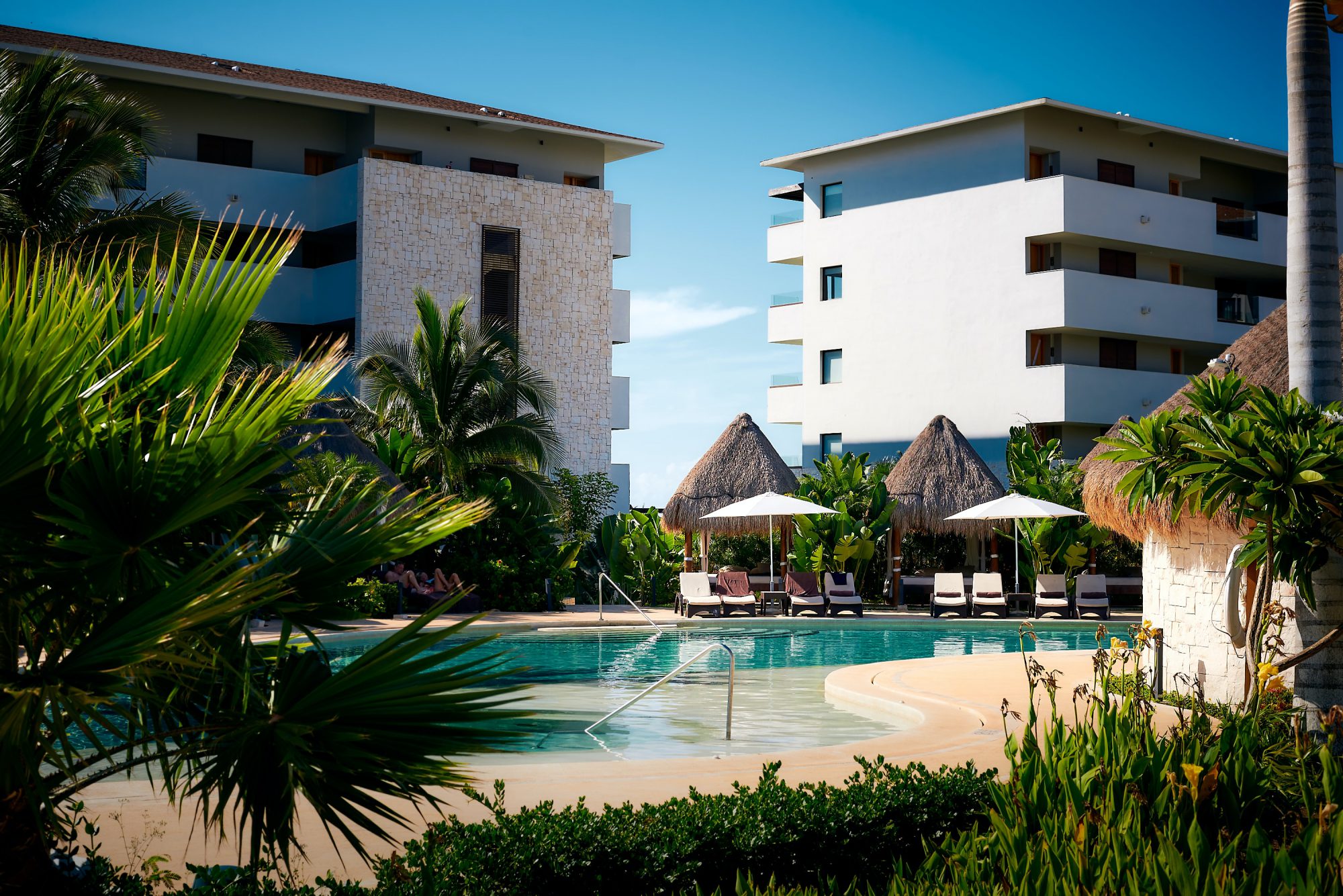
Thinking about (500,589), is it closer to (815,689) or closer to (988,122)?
(815,689)

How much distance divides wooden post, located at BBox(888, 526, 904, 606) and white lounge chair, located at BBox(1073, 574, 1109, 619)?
3930 mm

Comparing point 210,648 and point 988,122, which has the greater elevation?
point 988,122

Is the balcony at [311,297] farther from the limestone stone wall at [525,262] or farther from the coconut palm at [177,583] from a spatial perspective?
the coconut palm at [177,583]

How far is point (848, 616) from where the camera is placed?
2422cm

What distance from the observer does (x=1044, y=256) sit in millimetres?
35938

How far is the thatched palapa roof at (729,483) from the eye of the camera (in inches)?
1071

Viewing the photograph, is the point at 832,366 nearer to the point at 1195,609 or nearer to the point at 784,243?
the point at 784,243

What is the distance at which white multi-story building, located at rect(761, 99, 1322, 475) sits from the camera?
114ft

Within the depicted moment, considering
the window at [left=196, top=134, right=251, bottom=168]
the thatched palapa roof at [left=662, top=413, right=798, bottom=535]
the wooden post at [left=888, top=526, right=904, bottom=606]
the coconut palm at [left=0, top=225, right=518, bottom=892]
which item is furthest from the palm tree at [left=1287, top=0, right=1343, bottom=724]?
the window at [left=196, top=134, right=251, bottom=168]

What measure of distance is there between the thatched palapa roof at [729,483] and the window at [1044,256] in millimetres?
11625

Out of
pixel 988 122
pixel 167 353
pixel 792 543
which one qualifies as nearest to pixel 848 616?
pixel 792 543

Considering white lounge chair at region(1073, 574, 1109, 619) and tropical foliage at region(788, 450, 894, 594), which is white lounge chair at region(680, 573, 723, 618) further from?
white lounge chair at region(1073, 574, 1109, 619)

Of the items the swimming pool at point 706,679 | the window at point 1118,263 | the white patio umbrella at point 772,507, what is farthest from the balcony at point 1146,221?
the swimming pool at point 706,679

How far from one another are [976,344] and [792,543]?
1147 cm
